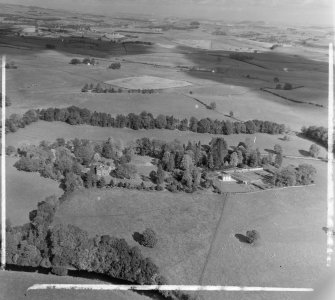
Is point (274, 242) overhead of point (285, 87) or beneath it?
beneath

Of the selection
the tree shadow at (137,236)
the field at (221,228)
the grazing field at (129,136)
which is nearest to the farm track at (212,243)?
the field at (221,228)

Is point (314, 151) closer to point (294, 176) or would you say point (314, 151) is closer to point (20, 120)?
point (294, 176)

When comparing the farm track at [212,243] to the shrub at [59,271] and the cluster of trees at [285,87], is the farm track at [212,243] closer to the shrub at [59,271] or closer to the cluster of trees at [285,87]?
the shrub at [59,271]

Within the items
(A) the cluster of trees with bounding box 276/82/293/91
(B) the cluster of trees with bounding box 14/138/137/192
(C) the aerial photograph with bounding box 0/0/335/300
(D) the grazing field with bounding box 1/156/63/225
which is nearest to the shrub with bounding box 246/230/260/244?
(C) the aerial photograph with bounding box 0/0/335/300

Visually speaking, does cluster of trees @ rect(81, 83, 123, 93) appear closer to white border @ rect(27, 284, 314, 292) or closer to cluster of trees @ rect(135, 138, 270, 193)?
cluster of trees @ rect(135, 138, 270, 193)

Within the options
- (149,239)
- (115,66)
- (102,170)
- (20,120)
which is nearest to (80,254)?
(149,239)
